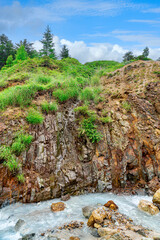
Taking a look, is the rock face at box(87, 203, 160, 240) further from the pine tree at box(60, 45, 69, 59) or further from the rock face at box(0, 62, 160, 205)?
the pine tree at box(60, 45, 69, 59)

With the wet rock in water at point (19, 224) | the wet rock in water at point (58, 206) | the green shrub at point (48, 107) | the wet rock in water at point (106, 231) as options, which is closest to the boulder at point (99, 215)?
the wet rock in water at point (106, 231)

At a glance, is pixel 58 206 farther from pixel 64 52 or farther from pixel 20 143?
pixel 64 52

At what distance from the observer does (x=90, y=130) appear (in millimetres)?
7500

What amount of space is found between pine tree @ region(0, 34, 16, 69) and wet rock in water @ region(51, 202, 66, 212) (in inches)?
966

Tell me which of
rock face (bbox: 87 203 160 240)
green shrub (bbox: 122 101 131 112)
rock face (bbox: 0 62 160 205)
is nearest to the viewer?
rock face (bbox: 87 203 160 240)

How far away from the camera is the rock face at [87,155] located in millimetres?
5727

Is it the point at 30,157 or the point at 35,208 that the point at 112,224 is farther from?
the point at 30,157

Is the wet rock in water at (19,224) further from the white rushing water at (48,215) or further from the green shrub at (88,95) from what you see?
the green shrub at (88,95)

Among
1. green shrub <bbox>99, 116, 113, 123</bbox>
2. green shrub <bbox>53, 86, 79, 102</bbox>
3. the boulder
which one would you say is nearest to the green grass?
the boulder

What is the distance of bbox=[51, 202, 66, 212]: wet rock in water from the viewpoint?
500 centimetres

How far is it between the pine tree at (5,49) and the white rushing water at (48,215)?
24.2 metres

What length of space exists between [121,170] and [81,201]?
2412 mm

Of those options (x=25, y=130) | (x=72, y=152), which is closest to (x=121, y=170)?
(x=72, y=152)

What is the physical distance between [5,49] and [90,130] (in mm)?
24535
